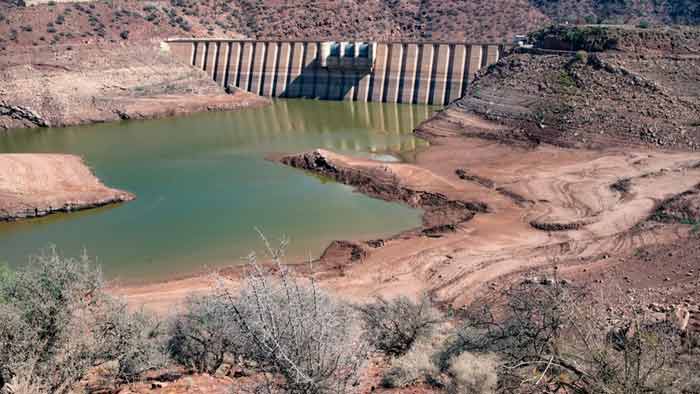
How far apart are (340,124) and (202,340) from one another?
40.7 metres

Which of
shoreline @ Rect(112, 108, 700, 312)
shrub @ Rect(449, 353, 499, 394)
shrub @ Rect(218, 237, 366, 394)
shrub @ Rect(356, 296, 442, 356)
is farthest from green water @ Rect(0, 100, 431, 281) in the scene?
shrub @ Rect(449, 353, 499, 394)

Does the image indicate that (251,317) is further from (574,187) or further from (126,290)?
(574,187)

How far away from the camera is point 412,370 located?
971 centimetres

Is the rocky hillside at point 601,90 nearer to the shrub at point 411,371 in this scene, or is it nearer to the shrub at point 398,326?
the shrub at point 398,326

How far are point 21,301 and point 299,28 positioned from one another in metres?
68.7

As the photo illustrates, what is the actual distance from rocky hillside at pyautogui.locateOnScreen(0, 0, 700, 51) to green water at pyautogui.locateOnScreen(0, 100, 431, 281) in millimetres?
20997

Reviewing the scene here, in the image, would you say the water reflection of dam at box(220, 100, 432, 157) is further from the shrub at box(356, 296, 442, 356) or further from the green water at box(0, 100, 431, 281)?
the shrub at box(356, 296, 442, 356)

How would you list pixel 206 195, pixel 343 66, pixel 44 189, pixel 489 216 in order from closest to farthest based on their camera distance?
pixel 489 216 < pixel 44 189 < pixel 206 195 < pixel 343 66

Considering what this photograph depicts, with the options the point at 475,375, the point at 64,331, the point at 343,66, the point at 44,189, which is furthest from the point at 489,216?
the point at 343,66

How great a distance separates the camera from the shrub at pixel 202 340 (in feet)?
35.5

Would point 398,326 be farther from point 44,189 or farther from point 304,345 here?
point 44,189

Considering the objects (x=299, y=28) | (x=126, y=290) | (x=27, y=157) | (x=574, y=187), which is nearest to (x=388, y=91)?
(x=299, y=28)

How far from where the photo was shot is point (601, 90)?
40625 mm

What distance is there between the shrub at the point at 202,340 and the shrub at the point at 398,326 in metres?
3.12
